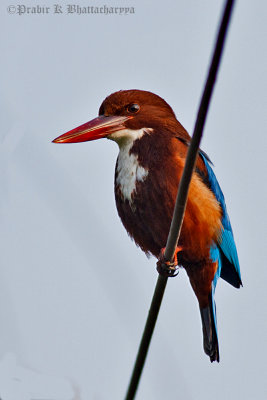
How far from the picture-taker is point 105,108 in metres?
3.84

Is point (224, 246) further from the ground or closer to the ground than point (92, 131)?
closer to the ground

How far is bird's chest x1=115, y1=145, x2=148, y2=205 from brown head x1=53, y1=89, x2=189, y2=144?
0.51 feet

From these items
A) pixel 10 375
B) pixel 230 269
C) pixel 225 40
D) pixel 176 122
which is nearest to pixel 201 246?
pixel 230 269

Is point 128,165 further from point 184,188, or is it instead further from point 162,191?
point 184,188

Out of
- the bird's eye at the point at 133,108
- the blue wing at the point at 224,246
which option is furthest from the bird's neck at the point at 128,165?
the blue wing at the point at 224,246

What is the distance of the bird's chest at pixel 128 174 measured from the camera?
3469mm

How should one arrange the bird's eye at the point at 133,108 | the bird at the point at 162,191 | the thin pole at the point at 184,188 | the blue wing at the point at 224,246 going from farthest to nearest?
the bird's eye at the point at 133,108
the blue wing at the point at 224,246
the bird at the point at 162,191
the thin pole at the point at 184,188

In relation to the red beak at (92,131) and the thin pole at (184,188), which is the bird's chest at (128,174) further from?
the thin pole at (184,188)

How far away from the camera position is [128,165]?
11.6 ft

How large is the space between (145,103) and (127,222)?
73cm

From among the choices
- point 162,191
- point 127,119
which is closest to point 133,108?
point 127,119

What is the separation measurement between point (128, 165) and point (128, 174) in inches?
2.3

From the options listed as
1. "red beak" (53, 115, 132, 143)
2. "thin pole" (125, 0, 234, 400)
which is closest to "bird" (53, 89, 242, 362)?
"red beak" (53, 115, 132, 143)

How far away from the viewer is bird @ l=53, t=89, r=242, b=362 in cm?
344
